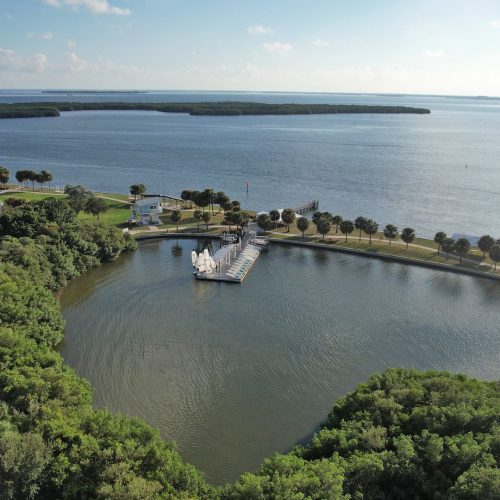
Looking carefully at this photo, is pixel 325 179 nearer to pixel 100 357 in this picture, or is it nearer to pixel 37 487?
pixel 100 357

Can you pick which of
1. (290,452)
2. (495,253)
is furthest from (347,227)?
(290,452)

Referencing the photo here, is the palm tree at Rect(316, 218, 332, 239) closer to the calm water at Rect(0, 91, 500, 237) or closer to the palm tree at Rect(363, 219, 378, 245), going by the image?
the palm tree at Rect(363, 219, 378, 245)

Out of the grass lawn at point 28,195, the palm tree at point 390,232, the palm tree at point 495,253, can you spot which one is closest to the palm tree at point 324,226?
the palm tree at point 390,232

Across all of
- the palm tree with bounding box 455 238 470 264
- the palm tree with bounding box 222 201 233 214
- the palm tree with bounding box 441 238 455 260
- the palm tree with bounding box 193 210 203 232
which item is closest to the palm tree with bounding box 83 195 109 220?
the palm tree with bounding box 193 210 203 232

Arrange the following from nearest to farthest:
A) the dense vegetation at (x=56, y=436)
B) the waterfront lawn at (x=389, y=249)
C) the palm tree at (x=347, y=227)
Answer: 1. the dense vegetation at (x=56, y=436)
2. the waterfront lawn at (x=389, y=249)
3. the palm tree at (x=347, y=227)

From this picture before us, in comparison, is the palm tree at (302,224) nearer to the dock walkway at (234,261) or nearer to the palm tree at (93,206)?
the dock walkway at (234,261)

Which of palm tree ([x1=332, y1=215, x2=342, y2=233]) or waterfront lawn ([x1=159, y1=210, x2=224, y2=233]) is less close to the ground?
palm tree ([x1=332, y1=215, x2=342, y2=233])

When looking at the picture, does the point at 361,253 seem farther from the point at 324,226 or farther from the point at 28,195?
the point at 28,195

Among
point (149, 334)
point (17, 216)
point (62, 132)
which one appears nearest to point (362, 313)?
point (149, 334)
